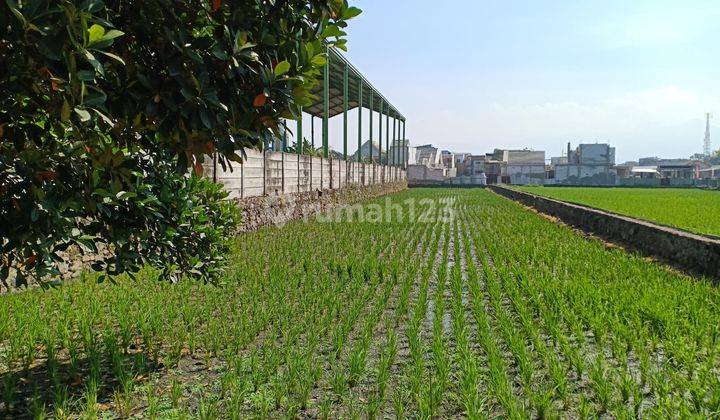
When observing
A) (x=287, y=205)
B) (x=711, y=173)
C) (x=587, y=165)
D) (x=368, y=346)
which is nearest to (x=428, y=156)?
Answer: (x=587, y=165)

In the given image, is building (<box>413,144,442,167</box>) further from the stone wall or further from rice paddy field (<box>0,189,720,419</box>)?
rice paddy field (<box>0,189,720,419</box>)

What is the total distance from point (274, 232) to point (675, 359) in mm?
9036

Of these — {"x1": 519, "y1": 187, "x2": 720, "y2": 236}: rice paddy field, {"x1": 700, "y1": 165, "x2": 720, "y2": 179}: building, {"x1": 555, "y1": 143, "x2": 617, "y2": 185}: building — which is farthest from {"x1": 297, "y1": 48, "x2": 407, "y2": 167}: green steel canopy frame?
{"x1": 700, "y1": 165, "x2": 720, "y2": 179}: building

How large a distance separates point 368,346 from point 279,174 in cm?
1012

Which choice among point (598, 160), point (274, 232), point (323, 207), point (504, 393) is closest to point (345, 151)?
point (323, 207)

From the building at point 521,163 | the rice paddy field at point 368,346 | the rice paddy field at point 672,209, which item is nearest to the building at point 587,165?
the building at point 521,163

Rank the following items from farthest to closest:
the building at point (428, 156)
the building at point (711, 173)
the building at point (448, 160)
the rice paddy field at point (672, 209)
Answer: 1. the building at point (448, 160)
2. the building at point (428, 156)
3. the building at point (711, 173)
4. the rice paddy field at point (672, 209)

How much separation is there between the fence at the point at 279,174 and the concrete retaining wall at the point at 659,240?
248 inches

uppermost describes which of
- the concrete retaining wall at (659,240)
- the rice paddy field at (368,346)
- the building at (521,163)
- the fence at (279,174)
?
the building at (521,163)

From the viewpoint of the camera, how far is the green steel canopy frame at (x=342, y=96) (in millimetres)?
18469

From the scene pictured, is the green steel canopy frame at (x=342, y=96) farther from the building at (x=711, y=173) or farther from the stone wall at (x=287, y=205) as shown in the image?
the building at (x=711, y=173)

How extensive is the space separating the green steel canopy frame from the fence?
79 centimetres

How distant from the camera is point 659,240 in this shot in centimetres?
900

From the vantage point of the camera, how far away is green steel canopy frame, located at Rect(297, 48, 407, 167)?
18.5 meters
